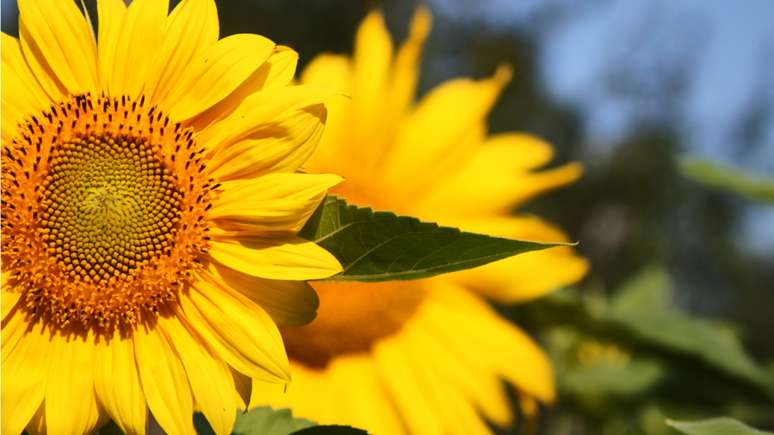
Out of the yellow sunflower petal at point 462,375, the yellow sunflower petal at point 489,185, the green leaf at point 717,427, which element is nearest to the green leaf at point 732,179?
the yellow sunflower petal at point 489,185

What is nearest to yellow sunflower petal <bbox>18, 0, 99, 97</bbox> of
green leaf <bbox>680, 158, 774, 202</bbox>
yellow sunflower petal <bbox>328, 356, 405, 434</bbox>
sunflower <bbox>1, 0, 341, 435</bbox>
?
sunflower <bbox>1, 0, 341, 435</bbox>

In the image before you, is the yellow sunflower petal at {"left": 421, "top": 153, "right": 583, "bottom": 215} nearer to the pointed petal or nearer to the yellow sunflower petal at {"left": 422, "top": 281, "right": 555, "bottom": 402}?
the pointed petal

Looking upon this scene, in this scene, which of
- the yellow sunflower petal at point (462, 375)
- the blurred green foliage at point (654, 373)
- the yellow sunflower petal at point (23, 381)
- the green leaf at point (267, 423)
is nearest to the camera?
the yellow sunflower petal at point (23, 381)

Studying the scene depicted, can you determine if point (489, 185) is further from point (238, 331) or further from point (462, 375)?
point (238, 331)

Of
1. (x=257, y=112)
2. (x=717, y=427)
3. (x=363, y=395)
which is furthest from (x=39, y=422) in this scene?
(x=363, y=395)

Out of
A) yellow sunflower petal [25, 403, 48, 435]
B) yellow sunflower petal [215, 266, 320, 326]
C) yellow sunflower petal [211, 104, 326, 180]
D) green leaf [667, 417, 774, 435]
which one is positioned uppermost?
yellow sunflower petal [211, 104, 326, 180]

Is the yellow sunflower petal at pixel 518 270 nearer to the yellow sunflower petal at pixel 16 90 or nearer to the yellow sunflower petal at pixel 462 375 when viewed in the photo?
the yellow sunflower petal at pixel 462 375
